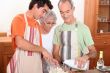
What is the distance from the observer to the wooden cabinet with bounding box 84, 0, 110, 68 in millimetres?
4297

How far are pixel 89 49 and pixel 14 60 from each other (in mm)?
684

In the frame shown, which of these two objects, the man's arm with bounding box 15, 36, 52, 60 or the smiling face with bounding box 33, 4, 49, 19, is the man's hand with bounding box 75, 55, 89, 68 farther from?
the smiling face with bounding box 33, 4, 49, 19

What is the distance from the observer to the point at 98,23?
450 centimetres

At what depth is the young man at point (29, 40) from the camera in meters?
1.99

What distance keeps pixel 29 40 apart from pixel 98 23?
2.64 metres

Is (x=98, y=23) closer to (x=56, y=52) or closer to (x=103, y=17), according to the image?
(x=103, y=17)

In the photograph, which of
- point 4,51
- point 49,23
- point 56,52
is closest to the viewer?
point 56,52

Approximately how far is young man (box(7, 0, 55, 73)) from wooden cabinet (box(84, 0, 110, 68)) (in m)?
2.30

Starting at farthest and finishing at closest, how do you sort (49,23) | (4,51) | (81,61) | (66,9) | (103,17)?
(103,17)
(4,51)
(49,23)
(66,9)
(81,61)

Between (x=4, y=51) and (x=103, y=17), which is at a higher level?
(x=103, y=17)

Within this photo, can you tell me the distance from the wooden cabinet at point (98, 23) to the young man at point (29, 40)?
90.6 inches

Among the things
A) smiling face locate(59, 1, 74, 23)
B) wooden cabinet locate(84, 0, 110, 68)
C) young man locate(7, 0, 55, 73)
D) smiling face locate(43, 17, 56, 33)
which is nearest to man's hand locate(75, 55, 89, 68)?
young man locate(7, 0, 55, 73)

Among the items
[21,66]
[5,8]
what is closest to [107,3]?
[5,8]

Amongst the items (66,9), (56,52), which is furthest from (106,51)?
(66,9)
